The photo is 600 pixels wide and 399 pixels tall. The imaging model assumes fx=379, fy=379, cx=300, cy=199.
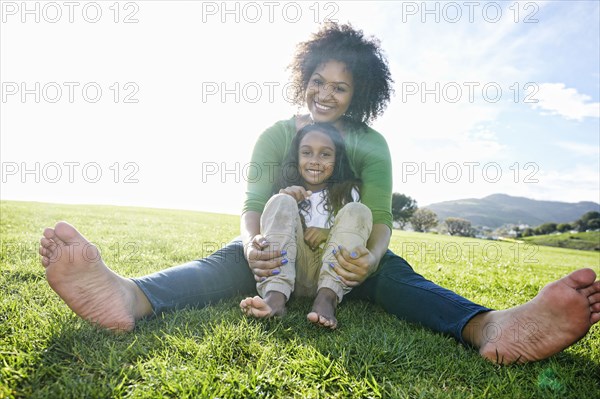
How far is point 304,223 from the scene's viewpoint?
324cm

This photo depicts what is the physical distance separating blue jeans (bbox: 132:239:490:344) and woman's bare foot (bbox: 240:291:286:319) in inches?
20.4

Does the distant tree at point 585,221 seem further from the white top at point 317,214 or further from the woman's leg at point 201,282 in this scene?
the woman's leg at point 201,282

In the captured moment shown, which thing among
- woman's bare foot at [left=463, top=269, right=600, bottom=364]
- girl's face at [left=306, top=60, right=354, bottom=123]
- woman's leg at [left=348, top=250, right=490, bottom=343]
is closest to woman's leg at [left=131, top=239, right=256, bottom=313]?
woman's leg at [left=348, top=250, right=490, bottom=343]

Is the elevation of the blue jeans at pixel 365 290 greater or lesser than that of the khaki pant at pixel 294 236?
lesser

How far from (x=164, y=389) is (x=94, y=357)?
51cm

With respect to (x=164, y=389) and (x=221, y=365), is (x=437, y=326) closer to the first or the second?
(x=221, y=365)

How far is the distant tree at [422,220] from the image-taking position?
3246 inches

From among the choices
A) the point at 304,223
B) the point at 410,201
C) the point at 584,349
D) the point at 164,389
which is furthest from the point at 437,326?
the point at 410,201

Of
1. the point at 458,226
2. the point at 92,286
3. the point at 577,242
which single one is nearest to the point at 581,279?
the point at 92,286

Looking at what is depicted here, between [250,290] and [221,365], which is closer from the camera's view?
[221,365]

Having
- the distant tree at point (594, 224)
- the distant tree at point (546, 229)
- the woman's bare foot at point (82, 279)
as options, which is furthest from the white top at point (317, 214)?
the distant tree at point (594, 224)

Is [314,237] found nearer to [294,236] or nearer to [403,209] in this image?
[294,236]

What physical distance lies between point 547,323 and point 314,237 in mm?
1614

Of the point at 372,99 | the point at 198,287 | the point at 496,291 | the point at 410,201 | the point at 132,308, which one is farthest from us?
the point at 410,201
